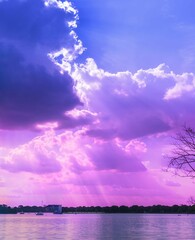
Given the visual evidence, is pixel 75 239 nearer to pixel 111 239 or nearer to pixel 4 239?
pixel 111 239

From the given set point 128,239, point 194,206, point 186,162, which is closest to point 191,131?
point 186,162

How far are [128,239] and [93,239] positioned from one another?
6300 millimetres

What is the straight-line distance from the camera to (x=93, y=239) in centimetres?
7988

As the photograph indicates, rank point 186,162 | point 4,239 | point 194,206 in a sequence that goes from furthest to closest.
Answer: point 4,239
point 194,206
point 186,162

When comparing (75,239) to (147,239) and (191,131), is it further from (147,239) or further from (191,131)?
(191,131)

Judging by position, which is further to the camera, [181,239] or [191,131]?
[181,239]

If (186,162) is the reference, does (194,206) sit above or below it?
below

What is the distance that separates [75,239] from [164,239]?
53.4 feet

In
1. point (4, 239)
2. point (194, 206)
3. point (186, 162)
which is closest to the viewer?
point (186, 162)

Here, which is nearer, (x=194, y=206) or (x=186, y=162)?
(x=186, y=162)

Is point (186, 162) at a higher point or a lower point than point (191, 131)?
lower

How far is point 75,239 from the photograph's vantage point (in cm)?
8056

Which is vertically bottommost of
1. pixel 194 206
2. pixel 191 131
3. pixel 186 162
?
pixel 194 206

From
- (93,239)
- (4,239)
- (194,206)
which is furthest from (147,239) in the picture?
(194,206)
